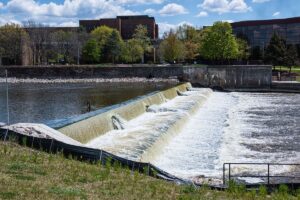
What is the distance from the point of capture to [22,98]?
4791 cm

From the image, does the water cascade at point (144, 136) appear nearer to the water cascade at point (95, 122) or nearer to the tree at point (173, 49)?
the water cascade at point (95, 122)

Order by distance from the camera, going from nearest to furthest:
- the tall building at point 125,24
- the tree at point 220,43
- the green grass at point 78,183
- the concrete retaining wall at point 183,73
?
the green grass at point 78,183
the concrete retaining wall at point 183,73
the tree at point 220,43
the tall building at point 125,24

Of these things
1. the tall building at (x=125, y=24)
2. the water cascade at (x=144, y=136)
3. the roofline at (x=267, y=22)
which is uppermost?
the tall building at (x=125, y=24)

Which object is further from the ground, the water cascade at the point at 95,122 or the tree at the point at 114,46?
the tree at the point at 114,46

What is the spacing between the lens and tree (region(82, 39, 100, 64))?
10950 centimetres

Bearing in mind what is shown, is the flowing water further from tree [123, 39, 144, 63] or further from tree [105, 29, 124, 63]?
tree [105, 29, 124, 63]

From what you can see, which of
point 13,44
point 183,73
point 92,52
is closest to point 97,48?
point 92,52

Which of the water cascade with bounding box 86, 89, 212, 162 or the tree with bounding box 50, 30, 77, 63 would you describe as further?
the tree with bounding box 50, 30, 77, 63

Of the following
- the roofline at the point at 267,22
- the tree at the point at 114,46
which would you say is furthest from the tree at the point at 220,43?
the roofline at the point at 267,22

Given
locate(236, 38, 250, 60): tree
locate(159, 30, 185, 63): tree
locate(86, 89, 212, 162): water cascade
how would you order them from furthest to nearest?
locate(236, 38, 250, 60): tree < locate(159, 30, 185, 63): tree < locate(86, 89, 212, 162): water cascade

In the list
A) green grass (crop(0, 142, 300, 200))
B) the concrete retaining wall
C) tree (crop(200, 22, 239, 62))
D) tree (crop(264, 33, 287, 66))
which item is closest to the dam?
green grass (crop(0, 142, 300, 200))

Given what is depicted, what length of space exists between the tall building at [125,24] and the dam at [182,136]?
135 meters

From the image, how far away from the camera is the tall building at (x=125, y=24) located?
16612cm

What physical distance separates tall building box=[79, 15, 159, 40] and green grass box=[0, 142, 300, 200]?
15517 cm
